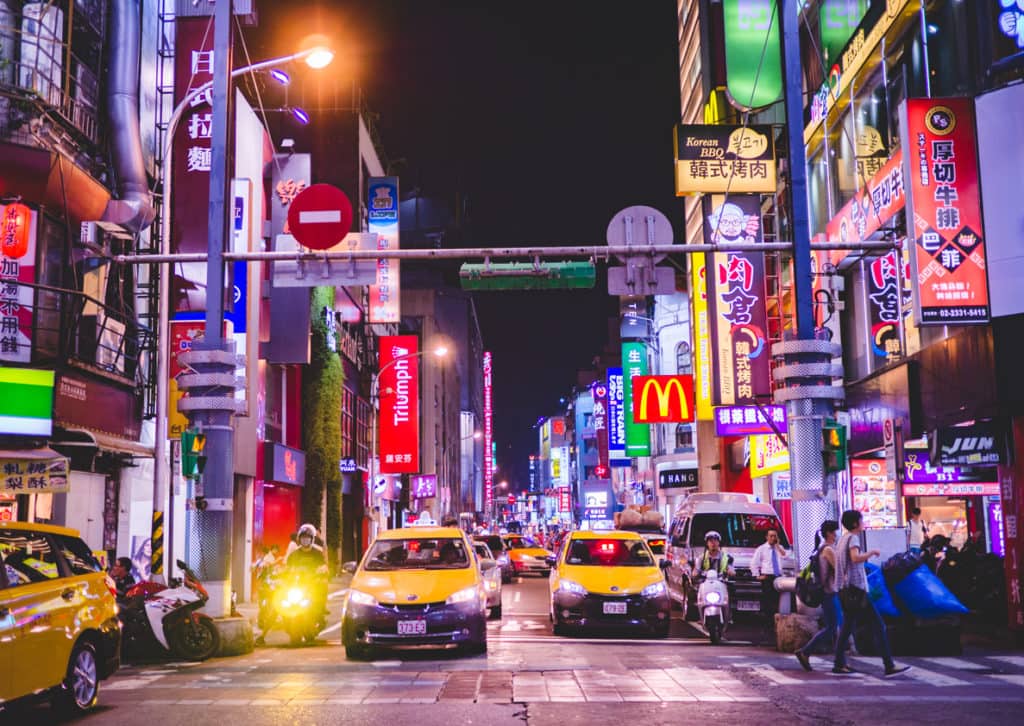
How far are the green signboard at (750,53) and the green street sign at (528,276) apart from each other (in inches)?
670

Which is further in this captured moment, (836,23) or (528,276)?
(836,23)

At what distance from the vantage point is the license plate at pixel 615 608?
1658cm

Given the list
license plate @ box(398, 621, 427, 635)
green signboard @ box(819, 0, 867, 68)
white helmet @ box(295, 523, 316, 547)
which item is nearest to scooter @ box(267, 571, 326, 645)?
white helmet @ box(295, 523, 316, 547)

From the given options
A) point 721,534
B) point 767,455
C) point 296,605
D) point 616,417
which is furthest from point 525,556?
point 296,605

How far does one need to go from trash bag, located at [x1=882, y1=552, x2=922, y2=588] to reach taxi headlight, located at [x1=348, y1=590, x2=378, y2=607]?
683 centimetres

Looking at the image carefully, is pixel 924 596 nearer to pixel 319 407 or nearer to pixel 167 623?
pixel 167 623

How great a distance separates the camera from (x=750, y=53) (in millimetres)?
32781

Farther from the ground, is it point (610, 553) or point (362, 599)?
point (610, 553)

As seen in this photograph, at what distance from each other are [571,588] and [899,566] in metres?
5.20

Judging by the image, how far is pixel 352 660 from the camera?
546 inches

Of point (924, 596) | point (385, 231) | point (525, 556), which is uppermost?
point (385, 231)

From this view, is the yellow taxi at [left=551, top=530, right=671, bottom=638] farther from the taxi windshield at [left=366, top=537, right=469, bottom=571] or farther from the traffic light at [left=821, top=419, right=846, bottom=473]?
the traffic light at [left=821, top=419, right=846, bottom=473]

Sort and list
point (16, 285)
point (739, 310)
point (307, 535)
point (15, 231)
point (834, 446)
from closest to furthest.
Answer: point (834, 446), point (307, 535), point (16, 285), point (15, 231), point (739, 310)

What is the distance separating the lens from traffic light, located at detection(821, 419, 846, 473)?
1493 centimetres
